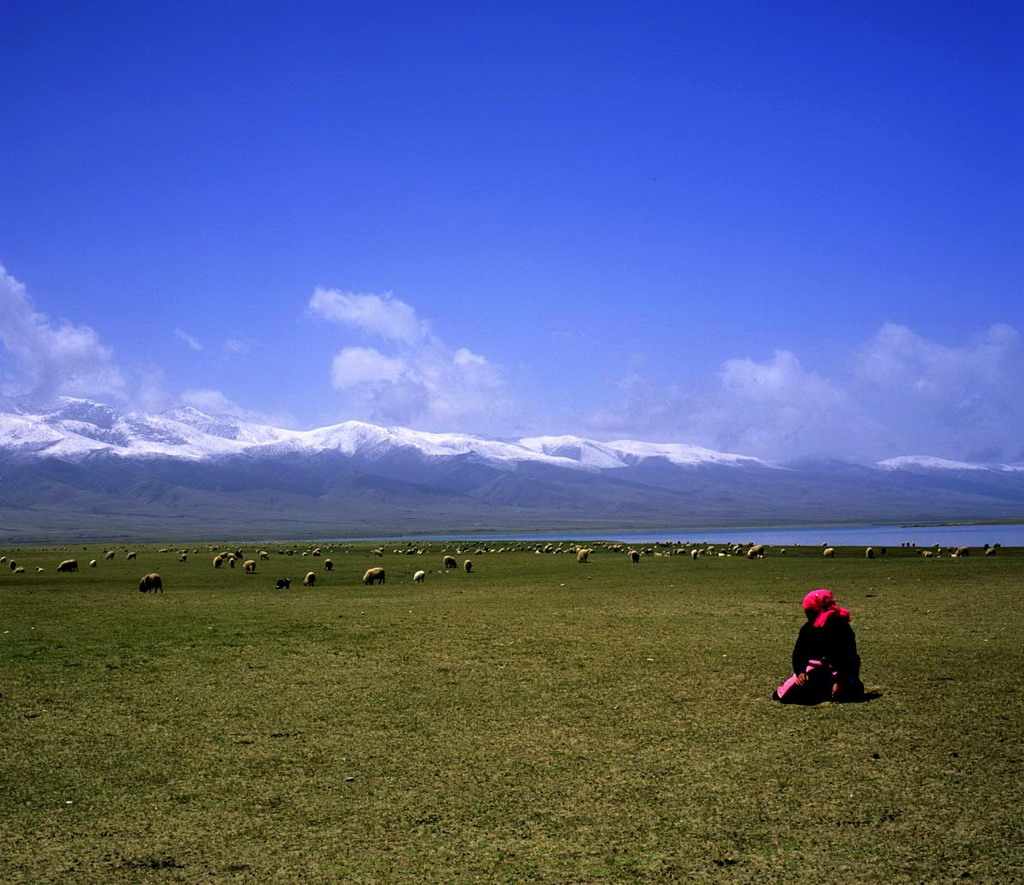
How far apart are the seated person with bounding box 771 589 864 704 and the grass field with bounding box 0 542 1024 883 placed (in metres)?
0.39

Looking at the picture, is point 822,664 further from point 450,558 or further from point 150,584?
point 450,558

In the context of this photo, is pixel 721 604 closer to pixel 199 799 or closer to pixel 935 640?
pixel 935 640

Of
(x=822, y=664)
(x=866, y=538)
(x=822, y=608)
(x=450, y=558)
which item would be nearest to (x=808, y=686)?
(x=822, y=664)

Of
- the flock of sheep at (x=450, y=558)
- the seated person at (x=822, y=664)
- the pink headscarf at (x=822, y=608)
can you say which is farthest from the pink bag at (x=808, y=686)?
the flock of sheep at (x=450, y=558)

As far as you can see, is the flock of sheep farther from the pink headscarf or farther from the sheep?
the pink headscarf

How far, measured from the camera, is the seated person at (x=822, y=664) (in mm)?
13055

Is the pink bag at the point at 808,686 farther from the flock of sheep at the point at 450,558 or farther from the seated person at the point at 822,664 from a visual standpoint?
the flock of sheep at the point at 450,558

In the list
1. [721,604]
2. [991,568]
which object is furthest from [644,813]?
[991,568]

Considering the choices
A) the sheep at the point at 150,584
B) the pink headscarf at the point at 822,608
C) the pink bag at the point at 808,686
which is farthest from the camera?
the sheep at the point at 150,584

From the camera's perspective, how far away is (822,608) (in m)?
13.0

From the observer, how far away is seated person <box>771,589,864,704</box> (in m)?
13.1

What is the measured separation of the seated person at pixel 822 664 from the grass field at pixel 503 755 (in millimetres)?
390

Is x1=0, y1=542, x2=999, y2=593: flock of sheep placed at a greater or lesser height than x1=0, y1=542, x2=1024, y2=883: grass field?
lesser

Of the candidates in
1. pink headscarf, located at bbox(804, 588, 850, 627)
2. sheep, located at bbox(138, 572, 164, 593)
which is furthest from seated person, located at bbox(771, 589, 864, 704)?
sheep, located at bbox(138, 572, 164, 593)
